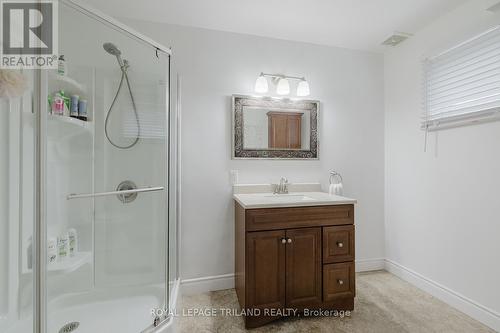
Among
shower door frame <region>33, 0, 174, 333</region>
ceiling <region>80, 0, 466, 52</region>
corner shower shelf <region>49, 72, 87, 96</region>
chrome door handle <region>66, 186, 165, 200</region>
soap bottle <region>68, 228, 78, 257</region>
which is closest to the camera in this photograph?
shower door frame <region>33, 0, 174, 333</region>

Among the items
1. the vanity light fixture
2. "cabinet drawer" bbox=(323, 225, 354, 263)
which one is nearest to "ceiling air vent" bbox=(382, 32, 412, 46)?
the vanity light fixture

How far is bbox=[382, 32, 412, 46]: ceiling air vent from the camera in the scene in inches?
84.9

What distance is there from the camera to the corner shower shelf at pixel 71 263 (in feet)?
4.59

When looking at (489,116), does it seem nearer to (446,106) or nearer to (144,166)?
(446,106)

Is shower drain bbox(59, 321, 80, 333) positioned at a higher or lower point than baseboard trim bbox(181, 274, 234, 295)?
higher

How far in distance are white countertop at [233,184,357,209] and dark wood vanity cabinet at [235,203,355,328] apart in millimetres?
43

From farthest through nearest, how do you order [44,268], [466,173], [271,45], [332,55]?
[332,55]
[271,45]
[466,173]
[44,268]

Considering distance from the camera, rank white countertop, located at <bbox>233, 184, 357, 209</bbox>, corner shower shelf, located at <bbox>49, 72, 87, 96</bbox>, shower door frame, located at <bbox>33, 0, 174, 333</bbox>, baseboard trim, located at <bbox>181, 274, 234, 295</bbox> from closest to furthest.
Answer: shower door frame, located at <bbox>33, 0, 174, 333</bbox>, corner shower shelf, located at <bbox>49, 72, 87, 96</bbox>, white countertop, located at <bbox>233, 184, 357, 209</bbox>, baseboard trim, located at <bbox>181, 274, 234, 295</bbox>

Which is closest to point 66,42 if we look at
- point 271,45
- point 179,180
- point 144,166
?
point 144,166

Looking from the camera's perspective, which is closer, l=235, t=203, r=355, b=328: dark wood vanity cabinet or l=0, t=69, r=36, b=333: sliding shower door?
l=0, t=69, r=36, b=333: sliding shower door

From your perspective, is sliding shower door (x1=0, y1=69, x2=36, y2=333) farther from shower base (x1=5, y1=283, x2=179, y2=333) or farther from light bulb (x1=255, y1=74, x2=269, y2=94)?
light bulb (x1=255, y1=74, x2=269, y2=94)

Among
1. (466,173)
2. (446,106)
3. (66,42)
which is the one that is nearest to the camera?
(66,42)

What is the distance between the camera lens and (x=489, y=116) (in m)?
1.61

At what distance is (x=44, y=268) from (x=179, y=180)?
108 centimetres
